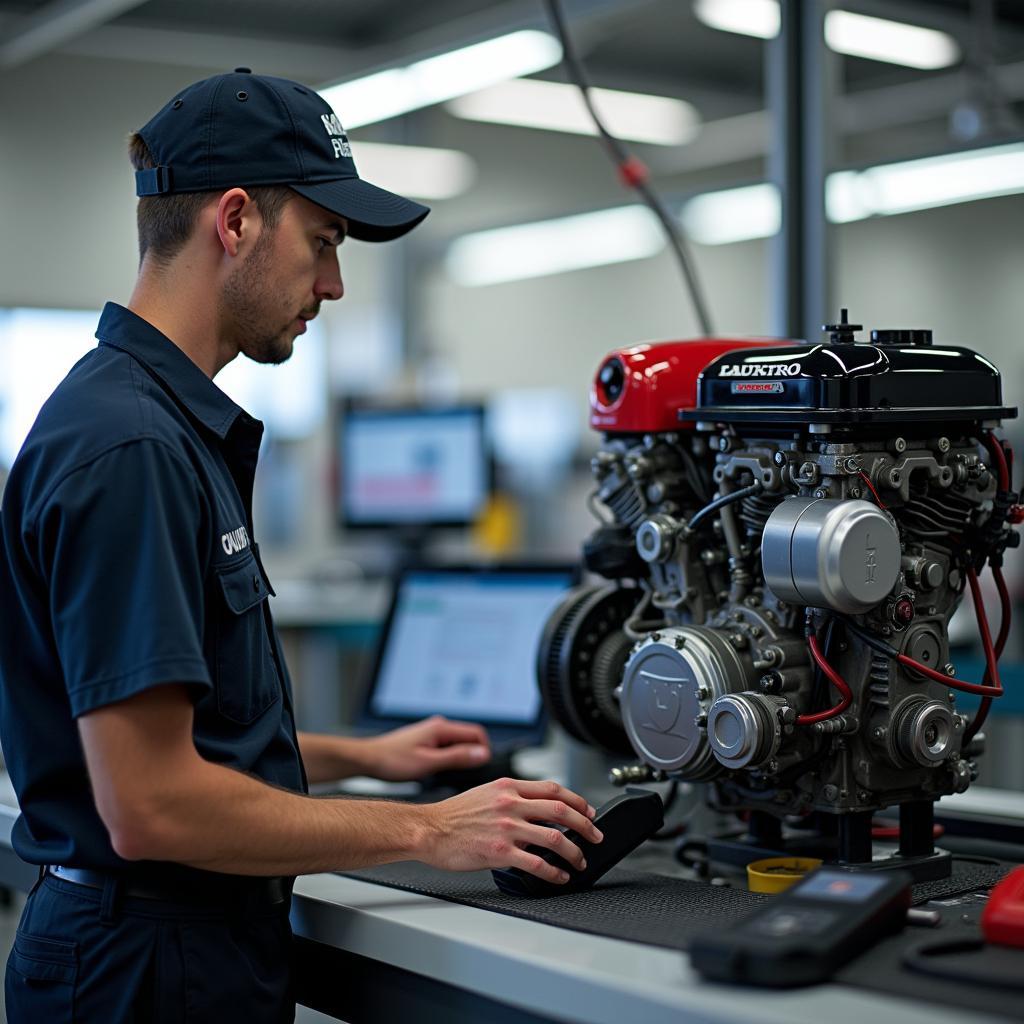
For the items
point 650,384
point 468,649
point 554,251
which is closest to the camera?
point 650,384

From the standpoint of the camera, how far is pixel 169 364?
135 cm

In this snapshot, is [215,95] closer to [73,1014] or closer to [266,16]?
[73,1014]

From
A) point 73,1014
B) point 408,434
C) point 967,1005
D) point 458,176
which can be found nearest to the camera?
point 967,1005

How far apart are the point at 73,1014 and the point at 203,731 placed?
0.27 metres

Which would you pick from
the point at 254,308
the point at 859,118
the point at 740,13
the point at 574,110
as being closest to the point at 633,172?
the point at 254,308

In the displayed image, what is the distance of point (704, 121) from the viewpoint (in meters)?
8.61

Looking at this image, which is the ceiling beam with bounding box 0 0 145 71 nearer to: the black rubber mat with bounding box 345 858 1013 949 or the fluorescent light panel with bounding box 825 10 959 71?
the fluorescent light panel with bounding box 825 10 959 71

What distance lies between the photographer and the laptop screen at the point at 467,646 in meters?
2.06

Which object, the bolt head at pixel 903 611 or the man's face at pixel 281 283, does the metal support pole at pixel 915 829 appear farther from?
the man's face at pixel 281 283

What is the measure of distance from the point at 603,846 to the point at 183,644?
474mm

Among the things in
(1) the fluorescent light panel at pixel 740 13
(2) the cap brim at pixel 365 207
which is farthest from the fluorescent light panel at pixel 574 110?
(2) the cap brim at pixel 365 207

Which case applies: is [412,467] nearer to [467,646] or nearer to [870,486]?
[467,646]

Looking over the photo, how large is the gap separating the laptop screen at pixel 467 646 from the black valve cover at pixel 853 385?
0.65 meters

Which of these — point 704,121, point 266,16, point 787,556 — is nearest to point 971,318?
point 704,121
